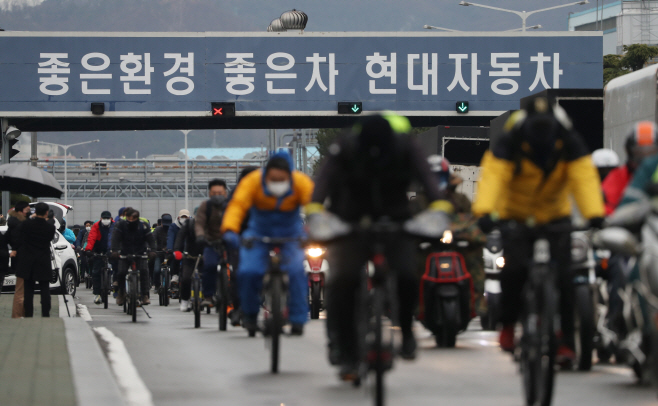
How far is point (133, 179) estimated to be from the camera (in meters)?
104

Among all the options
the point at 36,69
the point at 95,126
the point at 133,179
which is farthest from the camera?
the point at 133,179

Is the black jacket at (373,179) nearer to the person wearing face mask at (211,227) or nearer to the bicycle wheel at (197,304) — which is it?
the person wearing face mask at (211,227)

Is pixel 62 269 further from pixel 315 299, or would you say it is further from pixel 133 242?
pixel 315 299

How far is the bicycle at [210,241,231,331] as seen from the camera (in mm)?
13398

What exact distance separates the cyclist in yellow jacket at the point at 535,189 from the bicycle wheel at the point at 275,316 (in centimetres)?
209

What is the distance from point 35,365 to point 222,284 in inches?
175

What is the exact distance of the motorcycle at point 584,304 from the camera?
28.0ft

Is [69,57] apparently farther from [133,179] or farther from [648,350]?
[133,179]

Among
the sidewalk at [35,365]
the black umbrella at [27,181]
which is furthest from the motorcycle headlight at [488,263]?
the black umbrella at [27,181]

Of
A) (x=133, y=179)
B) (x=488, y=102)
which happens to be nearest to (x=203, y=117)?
(x=488, y=102)

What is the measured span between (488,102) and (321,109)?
4855 millimetres

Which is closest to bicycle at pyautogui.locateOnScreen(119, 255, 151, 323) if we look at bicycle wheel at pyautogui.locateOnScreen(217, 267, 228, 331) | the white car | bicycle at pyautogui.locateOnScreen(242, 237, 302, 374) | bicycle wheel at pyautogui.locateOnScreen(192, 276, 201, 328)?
bicycle wheel at pyautogui.locateOnScreen(192, 276, 201, 328)

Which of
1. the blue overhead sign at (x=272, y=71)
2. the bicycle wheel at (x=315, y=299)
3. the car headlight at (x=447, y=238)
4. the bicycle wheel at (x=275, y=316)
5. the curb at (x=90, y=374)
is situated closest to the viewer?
the curb at (x=90, y=374)

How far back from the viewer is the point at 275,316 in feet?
28.8
